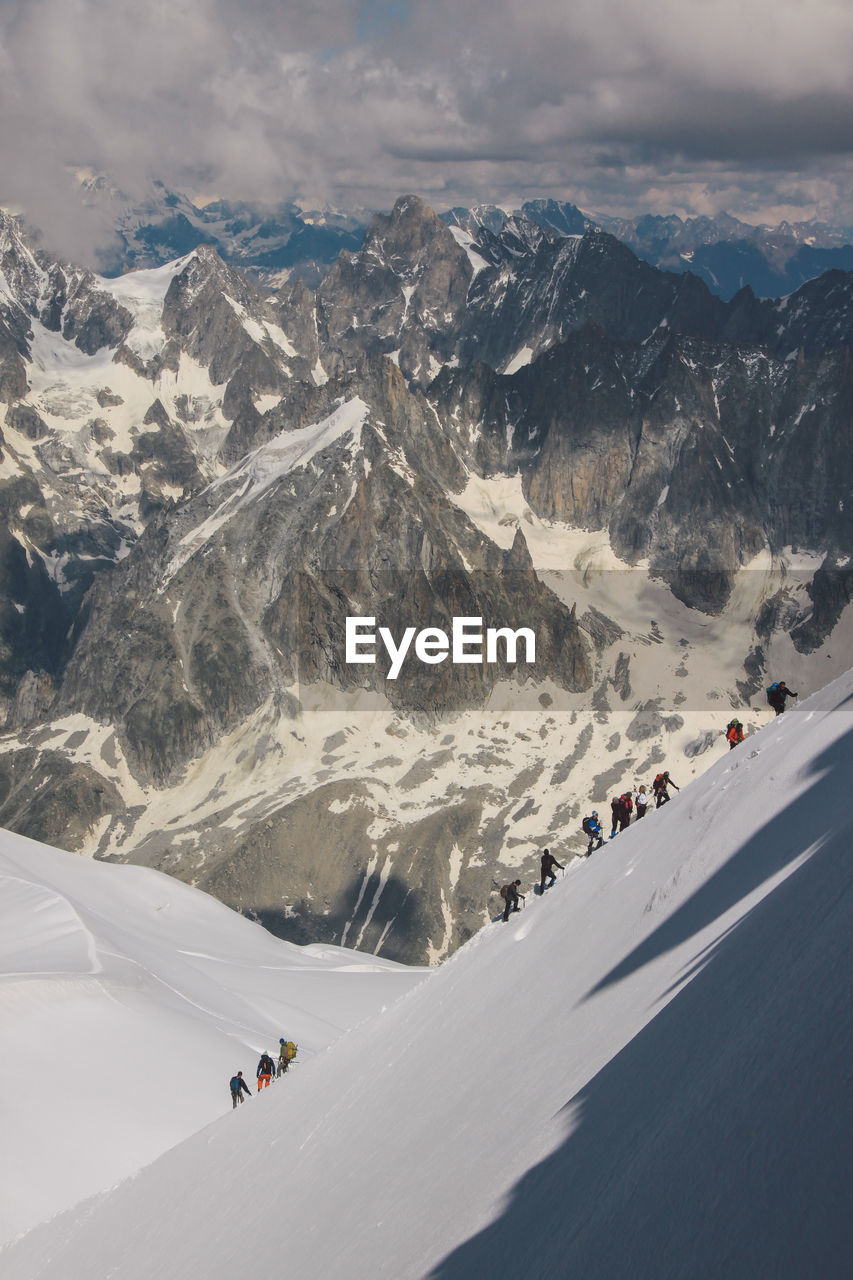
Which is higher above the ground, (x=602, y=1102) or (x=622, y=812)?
(x=602, y=1102)

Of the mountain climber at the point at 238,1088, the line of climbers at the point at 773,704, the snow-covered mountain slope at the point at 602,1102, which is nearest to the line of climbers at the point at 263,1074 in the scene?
the mountain climber at the point at 238,1088

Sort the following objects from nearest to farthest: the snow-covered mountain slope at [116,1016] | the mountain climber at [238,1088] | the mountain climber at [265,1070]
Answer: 1. the snow-covered mountain slope at [116,1016]
2. the mountain climber at [238,1088]
3. the mountain climber at [265,1070]

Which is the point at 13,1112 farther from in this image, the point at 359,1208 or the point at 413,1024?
the point at 359,1208

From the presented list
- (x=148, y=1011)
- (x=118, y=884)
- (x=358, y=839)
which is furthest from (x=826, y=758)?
(x=358, y=839)

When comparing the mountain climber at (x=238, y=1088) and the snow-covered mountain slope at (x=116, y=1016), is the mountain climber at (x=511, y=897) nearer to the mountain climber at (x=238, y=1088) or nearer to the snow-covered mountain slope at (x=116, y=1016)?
the snow-covered mountain slope at (x=116, y=1016)

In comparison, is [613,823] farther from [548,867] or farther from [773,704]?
[773,704]

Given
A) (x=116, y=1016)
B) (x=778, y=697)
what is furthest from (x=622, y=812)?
(x=116, y=1016)
